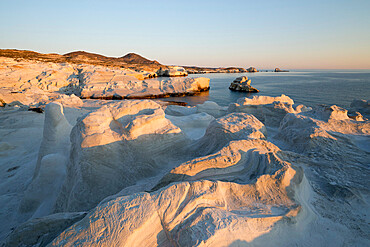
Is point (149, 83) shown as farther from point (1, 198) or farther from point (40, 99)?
point (1, 198)

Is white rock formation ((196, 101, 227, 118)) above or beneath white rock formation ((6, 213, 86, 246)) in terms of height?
beneath

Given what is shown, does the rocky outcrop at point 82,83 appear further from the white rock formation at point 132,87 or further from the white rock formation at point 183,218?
the white rock formation at point 183,218

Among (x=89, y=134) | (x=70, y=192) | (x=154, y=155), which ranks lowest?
(x=70, y=192)

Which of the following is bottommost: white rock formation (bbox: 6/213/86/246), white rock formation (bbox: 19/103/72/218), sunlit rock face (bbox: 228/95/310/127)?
white rock formation (bbox: 19/103/72/218)

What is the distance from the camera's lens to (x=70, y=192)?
4539 mm

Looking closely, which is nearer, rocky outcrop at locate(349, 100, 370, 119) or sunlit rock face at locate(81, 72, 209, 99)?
rocky outcrop at locate(349, 100, 370, 119)

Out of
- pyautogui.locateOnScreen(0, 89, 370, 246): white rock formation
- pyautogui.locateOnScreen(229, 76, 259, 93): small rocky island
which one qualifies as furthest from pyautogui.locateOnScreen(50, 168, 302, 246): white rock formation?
pyautogui.locateOnScreen(229, 76, 259, 93): small rocky island

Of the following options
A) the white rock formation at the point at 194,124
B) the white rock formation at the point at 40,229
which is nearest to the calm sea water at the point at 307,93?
the white rock formation at the point at 194,124

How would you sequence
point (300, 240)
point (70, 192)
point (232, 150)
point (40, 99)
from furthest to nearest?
point (40, 99), point (70, 192), point (232, 150), point (300, 240)

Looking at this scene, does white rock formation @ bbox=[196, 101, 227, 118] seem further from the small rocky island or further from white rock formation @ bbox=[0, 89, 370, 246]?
the small rocky island

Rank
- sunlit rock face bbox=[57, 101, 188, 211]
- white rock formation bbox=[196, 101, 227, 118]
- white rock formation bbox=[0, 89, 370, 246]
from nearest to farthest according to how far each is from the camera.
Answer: white rock formation bbox=[0, 89, 370, 246]
sunlit rock face bbox=[57, 101, 188, 211]
white rock formation bbox=[196, 101, 227, 118]

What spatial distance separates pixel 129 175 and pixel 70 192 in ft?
5.03

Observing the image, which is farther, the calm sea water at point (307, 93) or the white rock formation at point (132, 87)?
the white rock formation at point (132, 87)

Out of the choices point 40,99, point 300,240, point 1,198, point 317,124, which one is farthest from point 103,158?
point 40,99
